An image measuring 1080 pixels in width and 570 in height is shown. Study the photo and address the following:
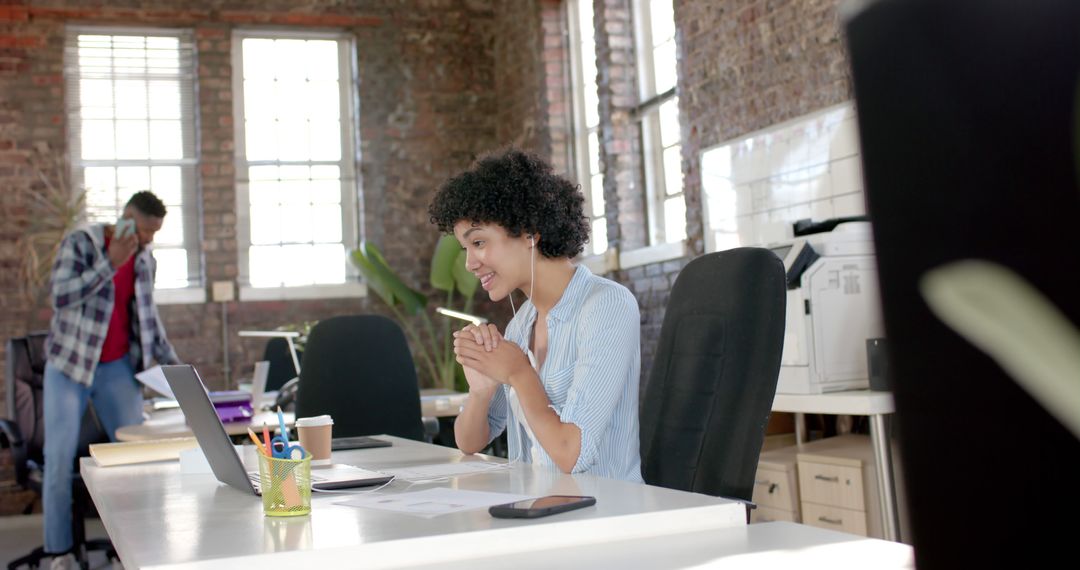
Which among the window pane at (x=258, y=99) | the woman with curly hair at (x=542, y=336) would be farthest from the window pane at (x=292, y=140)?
the woman with curly hair at (x=542, y=336)

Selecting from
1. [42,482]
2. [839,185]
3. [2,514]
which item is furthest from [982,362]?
[2,514]

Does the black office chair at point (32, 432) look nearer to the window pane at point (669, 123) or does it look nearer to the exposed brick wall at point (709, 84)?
the exposed brick wall at point (709, 84)

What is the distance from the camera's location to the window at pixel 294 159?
7320 mm

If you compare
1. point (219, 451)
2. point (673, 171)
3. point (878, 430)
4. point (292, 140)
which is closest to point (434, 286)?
point (292, 140)

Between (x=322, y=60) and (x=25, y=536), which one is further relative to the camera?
(x=322, y=60)

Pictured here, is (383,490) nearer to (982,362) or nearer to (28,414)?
(982,362)

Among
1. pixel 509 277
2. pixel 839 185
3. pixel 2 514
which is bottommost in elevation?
pixel 2 514

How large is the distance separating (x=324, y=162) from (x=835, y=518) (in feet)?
17.0

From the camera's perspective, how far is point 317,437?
2.15 meters

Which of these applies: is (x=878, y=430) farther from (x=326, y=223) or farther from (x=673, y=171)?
(x=326, y=223)

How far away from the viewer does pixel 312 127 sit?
755 centimetres

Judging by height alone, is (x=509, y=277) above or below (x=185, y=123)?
below

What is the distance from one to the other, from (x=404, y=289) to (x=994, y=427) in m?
6.89

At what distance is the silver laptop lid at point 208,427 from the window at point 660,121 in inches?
169
